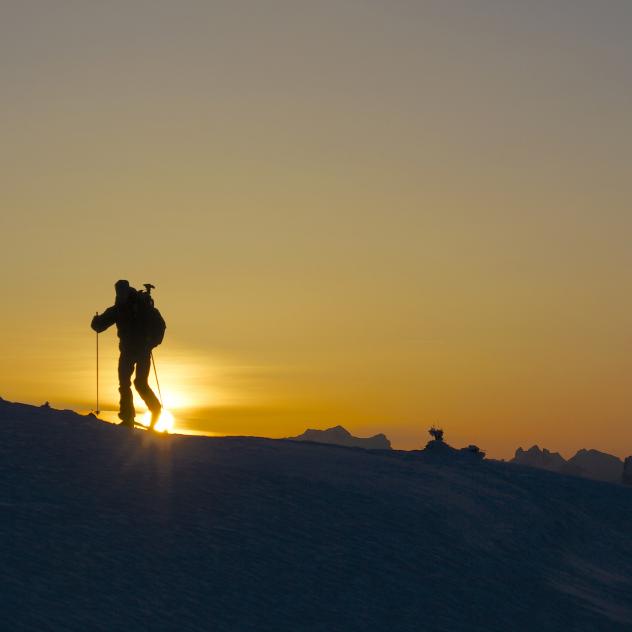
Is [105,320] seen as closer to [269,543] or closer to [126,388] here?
[126,388]

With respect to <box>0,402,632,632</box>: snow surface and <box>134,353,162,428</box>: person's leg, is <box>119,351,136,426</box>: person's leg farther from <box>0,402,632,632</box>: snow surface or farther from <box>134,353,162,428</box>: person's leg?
<box>0,402,632,632</box>: snow surface

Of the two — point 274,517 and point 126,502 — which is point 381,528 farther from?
point 126,502

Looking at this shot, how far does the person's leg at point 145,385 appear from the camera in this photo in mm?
19391

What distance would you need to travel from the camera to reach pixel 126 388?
63.8 ft

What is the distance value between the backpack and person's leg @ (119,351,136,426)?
485 millimetres

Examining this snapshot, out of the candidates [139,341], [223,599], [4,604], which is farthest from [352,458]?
[4,604]

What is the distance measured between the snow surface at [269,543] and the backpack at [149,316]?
1.89 meters

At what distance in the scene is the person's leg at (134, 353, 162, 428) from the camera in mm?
19391

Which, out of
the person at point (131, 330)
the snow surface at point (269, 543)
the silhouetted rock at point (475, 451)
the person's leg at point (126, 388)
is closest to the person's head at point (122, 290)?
the person at point (131, 330)

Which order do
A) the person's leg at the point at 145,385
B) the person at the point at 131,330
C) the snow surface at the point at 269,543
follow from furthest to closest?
the person's leg at the point at 145,385 < the person at the point at 131,330 < the snow surface at the point at 269,543

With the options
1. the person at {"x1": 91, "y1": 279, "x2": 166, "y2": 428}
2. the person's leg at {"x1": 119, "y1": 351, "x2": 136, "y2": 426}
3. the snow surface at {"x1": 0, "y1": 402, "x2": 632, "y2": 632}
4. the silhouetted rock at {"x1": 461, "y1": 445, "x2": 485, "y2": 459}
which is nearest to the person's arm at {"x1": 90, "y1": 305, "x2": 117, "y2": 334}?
the person at {"x1": 91, "y1": 279, "x2": 166, "y2": 428}

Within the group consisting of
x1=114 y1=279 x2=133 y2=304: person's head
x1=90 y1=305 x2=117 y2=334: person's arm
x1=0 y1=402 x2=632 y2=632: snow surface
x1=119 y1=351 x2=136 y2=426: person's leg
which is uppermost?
x1=114 y1=279 x2=133 y2=304: person's head

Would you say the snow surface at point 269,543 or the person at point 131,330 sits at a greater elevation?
the person at point 131,330

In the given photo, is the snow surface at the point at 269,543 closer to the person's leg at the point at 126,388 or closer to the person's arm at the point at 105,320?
the person's leg at the point at 126,388
